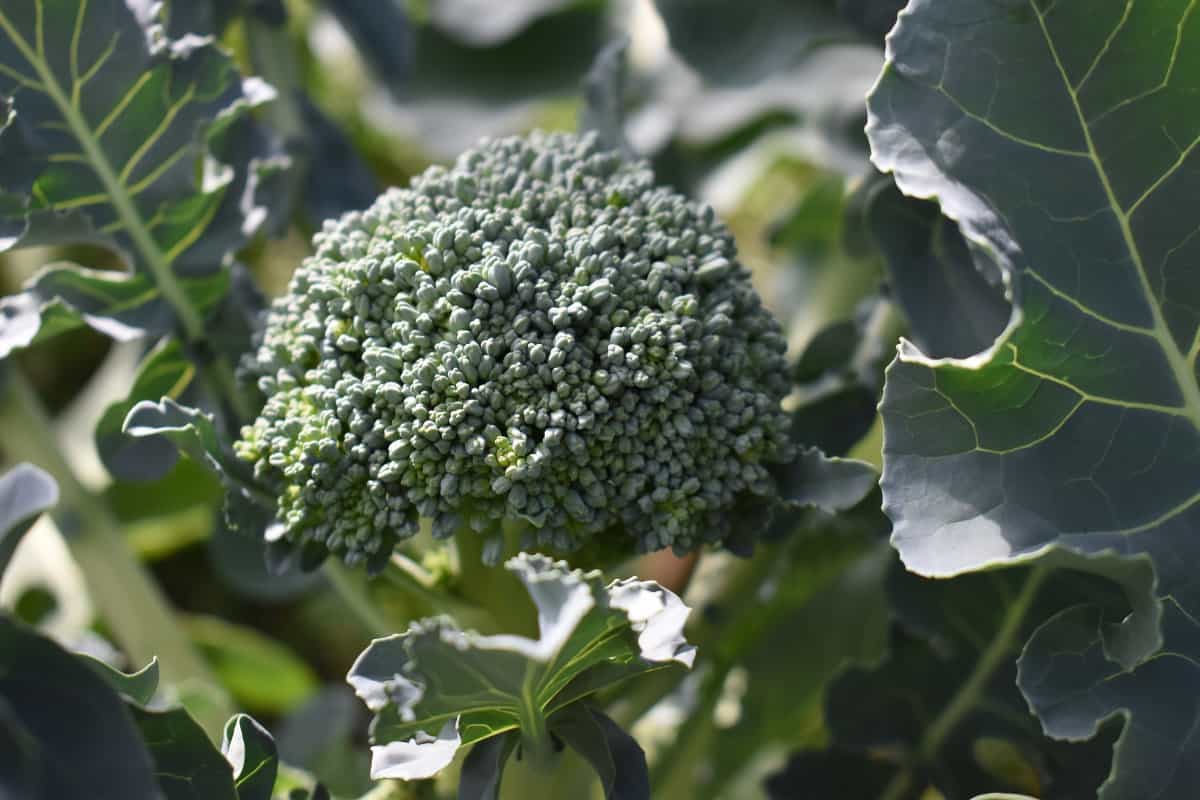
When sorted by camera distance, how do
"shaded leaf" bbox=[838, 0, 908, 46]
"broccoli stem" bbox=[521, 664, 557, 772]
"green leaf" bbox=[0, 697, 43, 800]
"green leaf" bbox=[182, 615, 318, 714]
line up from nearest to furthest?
"green leaf" bbox=[0, 697, 43, 800] < "broccoli stem" bbox=[521, 664, 557, 772] < "shaded leaf" bbox=[838, 0, 908, 46] < "green leaf" bbox=[182, 615, 318, 714]

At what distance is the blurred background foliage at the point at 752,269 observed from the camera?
3.06 ft

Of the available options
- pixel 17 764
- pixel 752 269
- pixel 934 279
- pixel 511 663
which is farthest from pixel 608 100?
pixel 17 764

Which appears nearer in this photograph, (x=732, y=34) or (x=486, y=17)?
(x=732, y=34)

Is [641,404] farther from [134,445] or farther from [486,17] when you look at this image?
[486,17]

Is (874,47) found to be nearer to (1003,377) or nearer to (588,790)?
(1003,377)

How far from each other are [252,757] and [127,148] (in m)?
0.48

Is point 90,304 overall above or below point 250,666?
above

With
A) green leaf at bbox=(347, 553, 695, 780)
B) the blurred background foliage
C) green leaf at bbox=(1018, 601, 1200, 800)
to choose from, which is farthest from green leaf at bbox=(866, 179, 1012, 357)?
green leaf at bbox=(347, 553, 695, 780)

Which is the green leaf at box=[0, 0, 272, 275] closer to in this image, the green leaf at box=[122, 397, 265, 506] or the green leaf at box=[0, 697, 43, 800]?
the green leaf at box=[122, 397, 265, 506]

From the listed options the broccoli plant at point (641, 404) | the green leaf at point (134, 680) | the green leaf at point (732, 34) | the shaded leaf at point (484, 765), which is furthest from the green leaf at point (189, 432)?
the green leaf at point (732, 34)

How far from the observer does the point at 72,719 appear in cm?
54

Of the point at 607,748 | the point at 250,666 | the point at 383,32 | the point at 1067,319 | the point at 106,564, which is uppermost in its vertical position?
the point at 383,32

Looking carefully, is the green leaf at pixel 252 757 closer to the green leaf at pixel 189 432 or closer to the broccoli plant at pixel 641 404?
the broccoli plant at pixel 641 404

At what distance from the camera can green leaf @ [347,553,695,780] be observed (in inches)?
21.8
